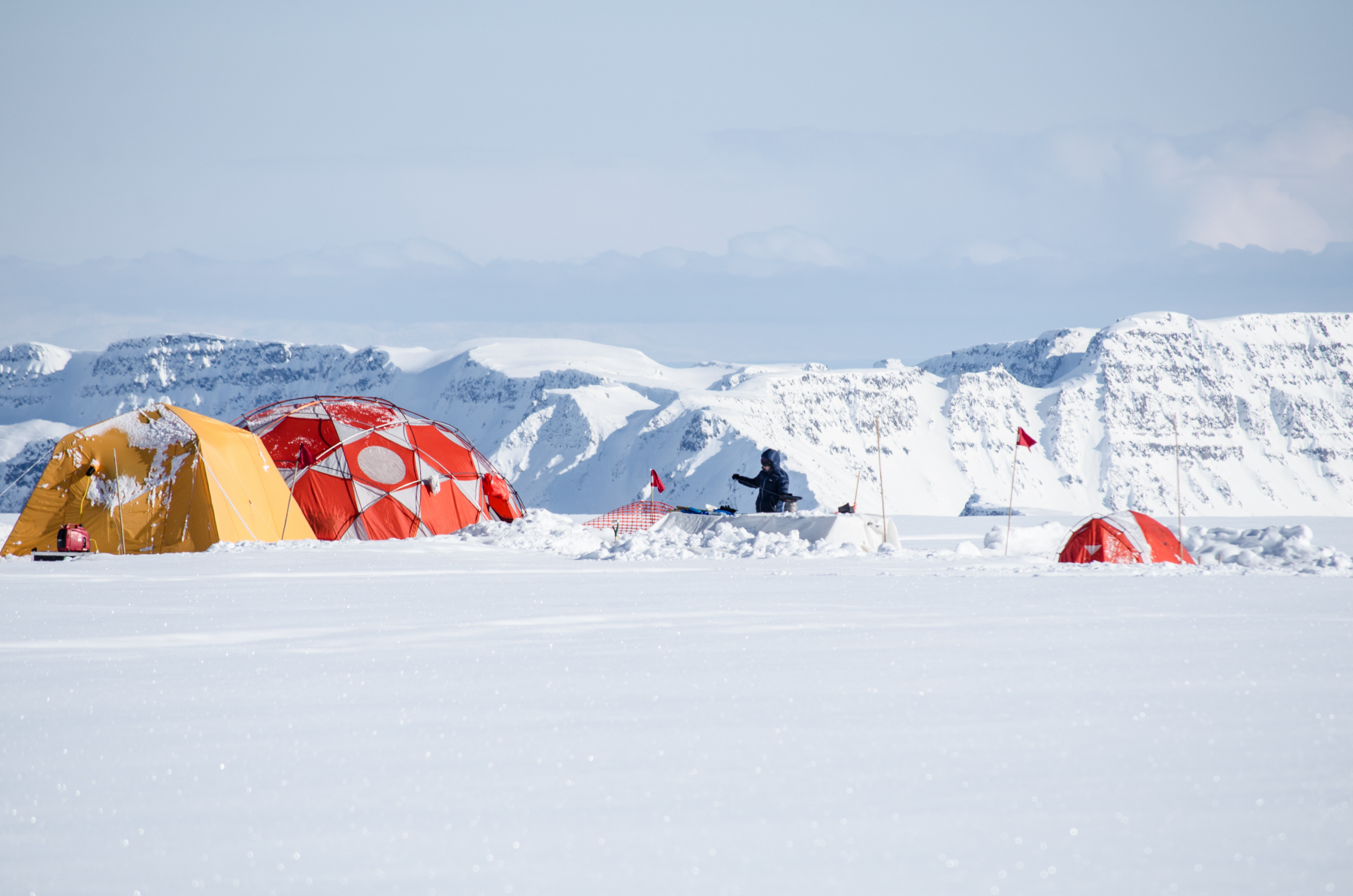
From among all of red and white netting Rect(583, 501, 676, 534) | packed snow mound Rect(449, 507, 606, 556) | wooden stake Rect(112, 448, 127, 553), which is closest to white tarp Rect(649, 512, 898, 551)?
packed snow mound Rect(449, 507, 606, 556)

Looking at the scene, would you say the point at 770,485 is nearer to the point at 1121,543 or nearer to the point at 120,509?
the point at 1121,543

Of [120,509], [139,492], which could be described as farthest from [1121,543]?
[120,509]

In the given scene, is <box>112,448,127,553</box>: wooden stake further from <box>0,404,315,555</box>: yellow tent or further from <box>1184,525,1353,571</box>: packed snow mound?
<box>1184,525,1353,571</box>: packed snow mound

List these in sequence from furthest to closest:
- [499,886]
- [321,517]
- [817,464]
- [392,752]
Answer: [817,464] → [321,517] → [392,752] → [499,886]

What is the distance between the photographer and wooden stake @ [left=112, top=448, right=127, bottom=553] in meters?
14.8

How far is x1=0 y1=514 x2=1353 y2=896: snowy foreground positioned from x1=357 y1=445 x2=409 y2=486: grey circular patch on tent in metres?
11.1

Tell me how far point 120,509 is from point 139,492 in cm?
32

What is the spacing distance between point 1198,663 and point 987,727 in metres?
1.71

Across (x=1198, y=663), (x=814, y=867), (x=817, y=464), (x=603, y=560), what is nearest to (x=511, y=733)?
(x=814, y=867)

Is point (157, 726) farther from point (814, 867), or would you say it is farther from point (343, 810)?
point (814, 867)

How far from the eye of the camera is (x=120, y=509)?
15.0 metres

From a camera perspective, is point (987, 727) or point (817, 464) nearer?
point (987, 727)

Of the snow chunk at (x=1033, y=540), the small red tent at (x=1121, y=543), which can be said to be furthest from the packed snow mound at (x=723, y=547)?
the snow chunk at (x=1033, y=540)

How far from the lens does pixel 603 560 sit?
1298 cm
